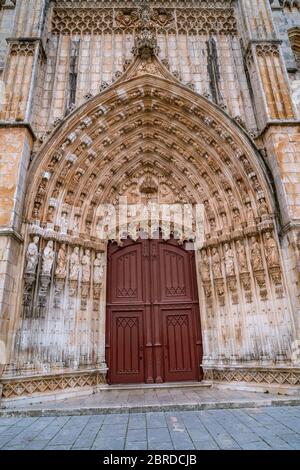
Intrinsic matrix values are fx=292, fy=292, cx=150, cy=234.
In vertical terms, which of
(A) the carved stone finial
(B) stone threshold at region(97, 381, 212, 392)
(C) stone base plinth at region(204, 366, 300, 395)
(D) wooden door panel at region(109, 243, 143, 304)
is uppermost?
(A) the carved stone finial

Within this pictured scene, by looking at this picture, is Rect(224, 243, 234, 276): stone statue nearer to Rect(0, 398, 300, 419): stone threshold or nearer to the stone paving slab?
the stone paving slab

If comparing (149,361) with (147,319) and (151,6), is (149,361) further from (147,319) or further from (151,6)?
(151,6)

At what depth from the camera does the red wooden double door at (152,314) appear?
20.5ft

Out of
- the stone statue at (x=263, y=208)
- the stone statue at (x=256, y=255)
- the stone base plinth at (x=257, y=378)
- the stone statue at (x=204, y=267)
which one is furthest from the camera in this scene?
the stone statue at (x=204, y=267)

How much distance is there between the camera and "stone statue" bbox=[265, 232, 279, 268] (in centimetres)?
554

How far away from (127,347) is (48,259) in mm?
2562

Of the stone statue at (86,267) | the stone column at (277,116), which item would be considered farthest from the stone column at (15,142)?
the stone column at (277,116)

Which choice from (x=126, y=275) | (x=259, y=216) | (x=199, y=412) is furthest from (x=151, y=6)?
(x=199, y=412)

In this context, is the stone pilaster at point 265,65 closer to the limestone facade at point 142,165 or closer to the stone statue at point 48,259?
the limestone facade at point 142,165

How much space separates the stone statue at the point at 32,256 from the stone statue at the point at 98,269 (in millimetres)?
1340

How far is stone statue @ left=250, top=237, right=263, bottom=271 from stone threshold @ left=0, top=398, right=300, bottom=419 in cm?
232

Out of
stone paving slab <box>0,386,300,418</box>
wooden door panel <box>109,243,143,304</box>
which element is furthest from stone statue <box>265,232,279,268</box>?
wooden door panel <box>109,243,143,304</box>

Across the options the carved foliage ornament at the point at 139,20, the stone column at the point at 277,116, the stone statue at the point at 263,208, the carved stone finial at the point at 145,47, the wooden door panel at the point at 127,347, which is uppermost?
the carved foliage ornament at the point at 139,20

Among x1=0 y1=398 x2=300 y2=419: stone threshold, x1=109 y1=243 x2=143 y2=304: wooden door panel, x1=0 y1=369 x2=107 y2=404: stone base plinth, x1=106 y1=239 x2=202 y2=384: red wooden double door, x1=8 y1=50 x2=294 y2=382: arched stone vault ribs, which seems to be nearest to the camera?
x1=0 y1=398 x2=300 y2=419: stone threshold
